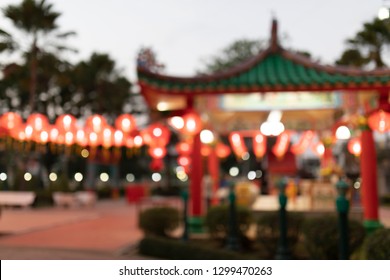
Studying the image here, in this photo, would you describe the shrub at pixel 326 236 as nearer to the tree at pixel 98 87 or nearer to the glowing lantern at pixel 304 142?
the glowing lantern at pixel 304 142

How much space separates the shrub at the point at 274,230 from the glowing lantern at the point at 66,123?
6.97 metres

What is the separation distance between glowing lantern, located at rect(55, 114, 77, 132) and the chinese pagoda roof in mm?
3478

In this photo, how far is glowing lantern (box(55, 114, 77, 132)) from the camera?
12.5 metres

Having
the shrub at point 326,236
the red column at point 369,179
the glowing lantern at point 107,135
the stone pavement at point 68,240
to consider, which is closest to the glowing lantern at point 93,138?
the glowing lantern at point 107,135

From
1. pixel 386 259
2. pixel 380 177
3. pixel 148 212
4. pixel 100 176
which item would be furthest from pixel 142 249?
pixel 100 176

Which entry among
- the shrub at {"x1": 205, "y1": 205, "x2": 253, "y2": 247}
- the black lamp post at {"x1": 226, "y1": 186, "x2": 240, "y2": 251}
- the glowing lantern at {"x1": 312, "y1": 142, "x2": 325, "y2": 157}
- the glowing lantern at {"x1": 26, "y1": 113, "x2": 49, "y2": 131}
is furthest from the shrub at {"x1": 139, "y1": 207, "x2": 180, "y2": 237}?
the glowing lantern at {"x1": 312, "y1": 142, "x2": 325, "y2": 157}

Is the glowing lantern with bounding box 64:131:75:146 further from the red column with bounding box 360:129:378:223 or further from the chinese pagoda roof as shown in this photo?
the red column with bounding box 360:129:378:223

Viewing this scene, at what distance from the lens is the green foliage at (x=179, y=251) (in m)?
7.56

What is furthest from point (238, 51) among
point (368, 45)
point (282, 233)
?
point (282, 233)

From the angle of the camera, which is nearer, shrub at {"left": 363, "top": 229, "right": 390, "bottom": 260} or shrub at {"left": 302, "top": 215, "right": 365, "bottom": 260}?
shrub at {"left": 363, "top": 229, "right": 390, "bottom": 260}

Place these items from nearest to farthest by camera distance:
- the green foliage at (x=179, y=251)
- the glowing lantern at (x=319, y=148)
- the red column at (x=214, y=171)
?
the green foliage at (x=179, y=251)
the glowing lantern at (x=319, y=148)
the red column at (x=214, y=171)

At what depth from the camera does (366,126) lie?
989 centimetres

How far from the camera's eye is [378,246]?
5.05m
